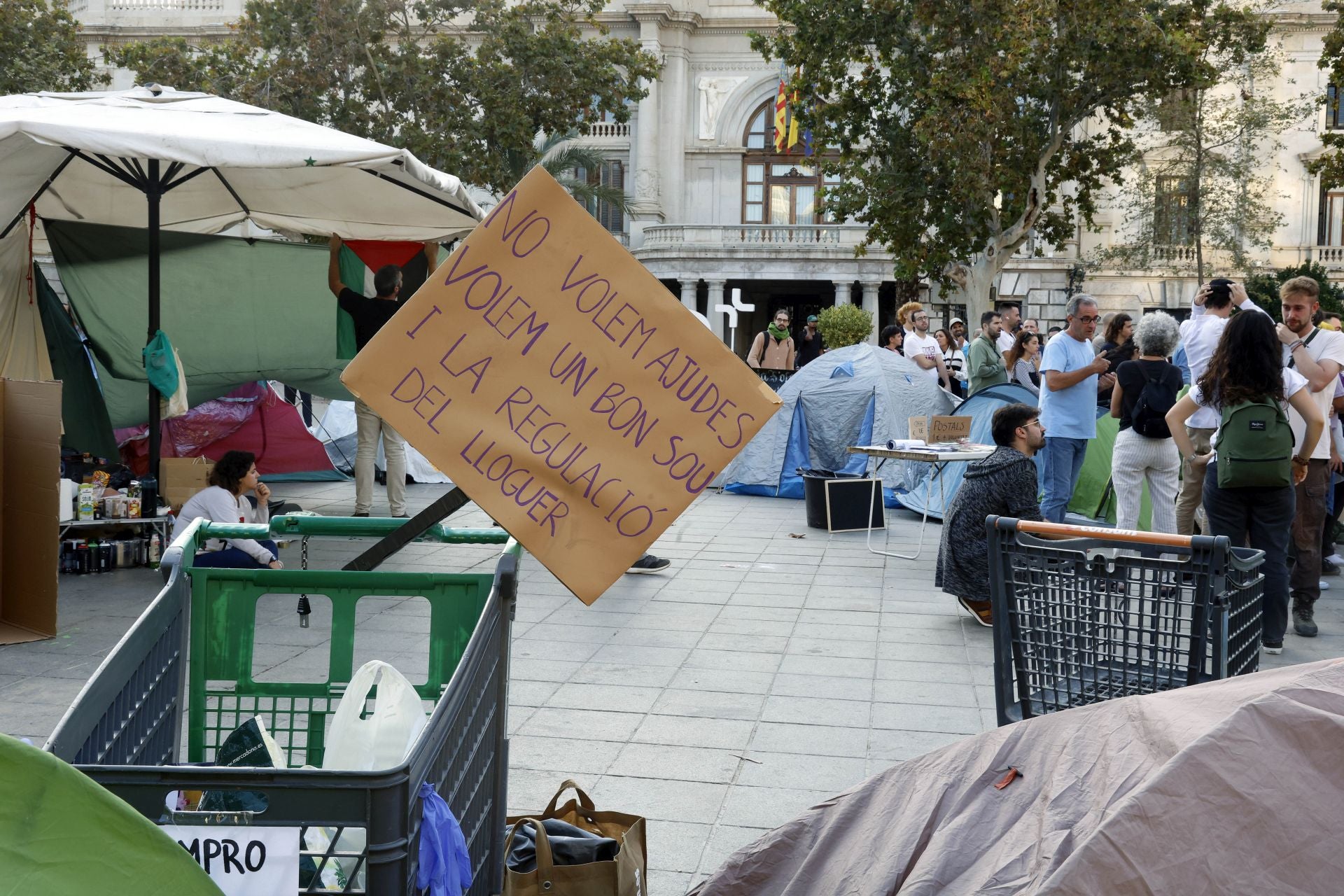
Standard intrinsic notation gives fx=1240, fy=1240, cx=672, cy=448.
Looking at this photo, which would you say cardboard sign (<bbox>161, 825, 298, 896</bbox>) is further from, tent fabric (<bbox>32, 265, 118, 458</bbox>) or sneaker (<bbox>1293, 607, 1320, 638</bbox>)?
tent fabric (<bbox>32, 265, 118, 458</bbox>)

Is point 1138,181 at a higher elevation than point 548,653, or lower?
higher

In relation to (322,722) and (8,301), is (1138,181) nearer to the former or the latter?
(8,301)

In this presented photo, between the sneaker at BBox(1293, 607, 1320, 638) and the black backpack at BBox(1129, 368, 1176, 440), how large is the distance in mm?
1252

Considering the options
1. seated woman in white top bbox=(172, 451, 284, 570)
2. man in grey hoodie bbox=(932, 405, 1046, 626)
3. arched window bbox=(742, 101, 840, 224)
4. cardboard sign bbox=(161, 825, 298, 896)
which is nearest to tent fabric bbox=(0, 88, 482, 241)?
seated woman in white top bbox=(172, 451, 284, 570)

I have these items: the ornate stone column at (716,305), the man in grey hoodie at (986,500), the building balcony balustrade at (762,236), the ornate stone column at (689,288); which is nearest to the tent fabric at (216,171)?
the man in grey hoodie at (986,500)

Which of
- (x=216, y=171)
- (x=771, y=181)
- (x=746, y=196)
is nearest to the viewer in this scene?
(x=216, y=171)

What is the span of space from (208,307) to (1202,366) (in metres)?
7.42

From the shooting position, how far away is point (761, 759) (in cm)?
452

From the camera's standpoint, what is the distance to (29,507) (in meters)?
6.25

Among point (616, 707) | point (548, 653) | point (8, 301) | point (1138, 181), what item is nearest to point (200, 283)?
point (8, 301)

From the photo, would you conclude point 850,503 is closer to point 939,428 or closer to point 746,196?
point 939,428

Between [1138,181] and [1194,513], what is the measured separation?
30114 mm

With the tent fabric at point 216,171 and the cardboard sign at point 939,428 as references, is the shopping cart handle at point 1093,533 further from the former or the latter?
the cardboard sign at point 939,428

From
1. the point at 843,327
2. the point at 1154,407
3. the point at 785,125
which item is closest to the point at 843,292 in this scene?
the point at 785,125
